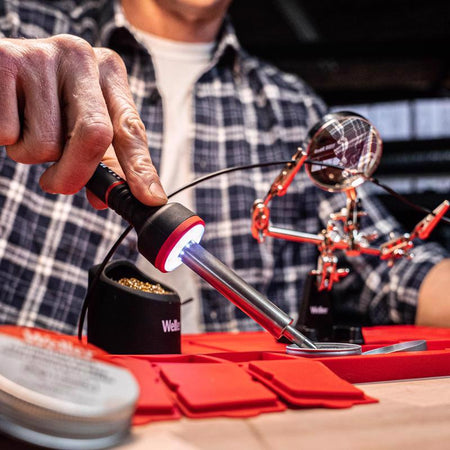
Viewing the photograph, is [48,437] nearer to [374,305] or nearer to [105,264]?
[105,264]

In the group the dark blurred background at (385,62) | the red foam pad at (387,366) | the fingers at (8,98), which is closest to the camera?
the red foam pad at (387,366)

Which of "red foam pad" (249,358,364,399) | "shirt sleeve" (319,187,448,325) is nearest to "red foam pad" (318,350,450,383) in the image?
"red foam pad" (249,358,364,399)

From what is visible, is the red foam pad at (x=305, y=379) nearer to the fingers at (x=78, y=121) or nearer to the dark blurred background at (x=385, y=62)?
the fingers at (x=78, y=121)

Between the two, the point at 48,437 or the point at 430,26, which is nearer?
the point at 48,437

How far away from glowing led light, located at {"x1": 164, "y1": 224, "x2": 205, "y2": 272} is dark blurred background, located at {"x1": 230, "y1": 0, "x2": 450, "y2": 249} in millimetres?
2489

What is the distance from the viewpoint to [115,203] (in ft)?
1.55

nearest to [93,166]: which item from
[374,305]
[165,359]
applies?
[165,359]

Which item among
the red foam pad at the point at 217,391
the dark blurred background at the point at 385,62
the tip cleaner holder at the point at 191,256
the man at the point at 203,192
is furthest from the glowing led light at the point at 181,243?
the dark blurred background at the point at 385,62

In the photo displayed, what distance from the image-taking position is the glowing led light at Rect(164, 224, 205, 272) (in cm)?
43

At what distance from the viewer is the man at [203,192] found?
3.37 ft

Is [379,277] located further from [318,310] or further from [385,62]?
[385,62]

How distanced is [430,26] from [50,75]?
3.81 m

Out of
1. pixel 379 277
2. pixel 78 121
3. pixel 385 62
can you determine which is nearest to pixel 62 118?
pixel 78 121

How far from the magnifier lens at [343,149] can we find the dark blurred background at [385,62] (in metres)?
2.34
